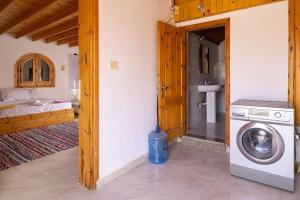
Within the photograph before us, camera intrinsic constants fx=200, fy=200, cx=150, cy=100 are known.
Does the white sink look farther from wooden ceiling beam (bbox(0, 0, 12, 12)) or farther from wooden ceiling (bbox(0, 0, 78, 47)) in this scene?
wooden ceiling beam (bbox(0, 0, 12, 12))

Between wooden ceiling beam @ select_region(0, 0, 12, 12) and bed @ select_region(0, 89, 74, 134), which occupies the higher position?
wooden ceiling beam @ select_region(0, 0, 12, 12)

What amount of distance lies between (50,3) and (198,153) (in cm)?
355

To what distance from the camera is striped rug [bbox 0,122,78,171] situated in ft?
9.48

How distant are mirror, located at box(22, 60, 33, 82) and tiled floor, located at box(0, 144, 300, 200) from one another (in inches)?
167

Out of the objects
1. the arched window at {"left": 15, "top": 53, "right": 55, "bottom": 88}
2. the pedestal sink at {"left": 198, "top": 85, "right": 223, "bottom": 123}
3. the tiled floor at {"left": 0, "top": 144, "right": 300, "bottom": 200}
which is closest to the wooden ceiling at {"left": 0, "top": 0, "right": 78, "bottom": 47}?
the arched window at {"left": 15, "top": 53, "right": 55, "bottom": 88}

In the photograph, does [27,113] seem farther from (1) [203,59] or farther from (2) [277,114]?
(2) [277,114]

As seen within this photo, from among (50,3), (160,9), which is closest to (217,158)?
(160,9)

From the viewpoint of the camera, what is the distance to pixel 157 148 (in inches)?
107

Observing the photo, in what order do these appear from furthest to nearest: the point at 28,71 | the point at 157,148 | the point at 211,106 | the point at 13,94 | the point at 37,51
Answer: the point at 37,51 < the point at 28,71 < the point at 13,94 < the point at 211,106 < the point at 157,148

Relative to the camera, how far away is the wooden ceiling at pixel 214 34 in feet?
15.1

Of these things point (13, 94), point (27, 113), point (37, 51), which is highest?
point (37, 51)

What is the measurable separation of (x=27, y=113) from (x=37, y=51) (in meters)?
2.57

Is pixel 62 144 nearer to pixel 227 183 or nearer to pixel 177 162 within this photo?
pixel 177 162

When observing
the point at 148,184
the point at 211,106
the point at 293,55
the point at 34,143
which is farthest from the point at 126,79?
the point at 211,106
